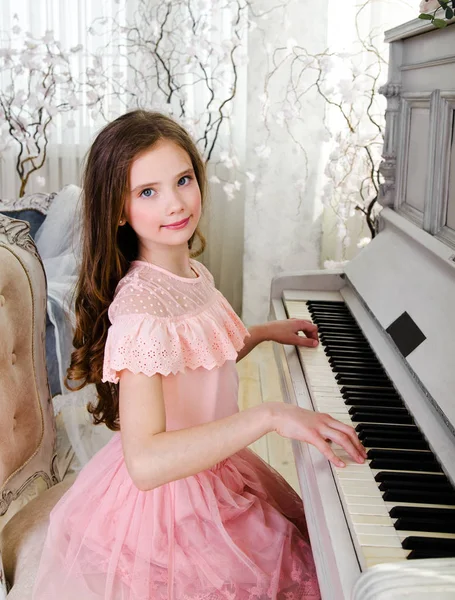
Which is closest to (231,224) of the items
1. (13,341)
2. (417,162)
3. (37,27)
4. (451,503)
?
(37,27)

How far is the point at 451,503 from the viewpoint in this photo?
1094 millimetres

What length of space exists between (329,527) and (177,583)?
33 cm

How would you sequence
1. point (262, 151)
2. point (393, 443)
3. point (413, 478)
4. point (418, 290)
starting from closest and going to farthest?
point (413, 478) < point (393, 443) < point (418, 290) < point (262, 151)

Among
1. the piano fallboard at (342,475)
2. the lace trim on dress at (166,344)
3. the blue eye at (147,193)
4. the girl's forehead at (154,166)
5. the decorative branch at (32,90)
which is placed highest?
the decorative branch at (32,90)

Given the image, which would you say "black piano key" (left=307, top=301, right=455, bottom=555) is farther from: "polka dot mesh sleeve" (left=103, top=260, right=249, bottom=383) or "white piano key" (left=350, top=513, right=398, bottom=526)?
"polka dot mesh sleeve" (left=103, top=260, right=249, bottom=383)

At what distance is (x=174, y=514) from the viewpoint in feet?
4.42

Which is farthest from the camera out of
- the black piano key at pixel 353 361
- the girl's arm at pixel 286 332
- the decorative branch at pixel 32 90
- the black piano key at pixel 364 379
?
the decorative branch at pixel 32 90

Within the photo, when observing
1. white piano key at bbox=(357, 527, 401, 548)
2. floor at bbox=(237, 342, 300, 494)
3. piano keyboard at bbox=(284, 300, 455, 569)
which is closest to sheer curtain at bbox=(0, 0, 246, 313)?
floor at bbox=(237, 342, 300, 494)

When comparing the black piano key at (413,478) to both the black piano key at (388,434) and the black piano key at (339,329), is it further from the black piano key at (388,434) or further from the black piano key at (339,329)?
the black piano key at (339,329)

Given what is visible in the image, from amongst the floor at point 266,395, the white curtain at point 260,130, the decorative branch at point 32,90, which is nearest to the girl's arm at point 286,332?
the floor at point 266,395

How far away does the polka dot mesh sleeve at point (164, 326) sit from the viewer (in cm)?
126

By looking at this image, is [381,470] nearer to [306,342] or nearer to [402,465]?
[402,465]

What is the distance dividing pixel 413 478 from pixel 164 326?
49 cm

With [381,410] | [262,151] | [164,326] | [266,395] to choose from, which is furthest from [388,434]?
[262,151]
